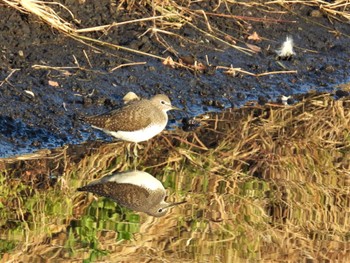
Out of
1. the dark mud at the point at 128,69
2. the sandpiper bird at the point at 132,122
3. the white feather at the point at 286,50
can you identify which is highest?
the white feather at the point at 286,50

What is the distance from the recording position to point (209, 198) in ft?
29.5

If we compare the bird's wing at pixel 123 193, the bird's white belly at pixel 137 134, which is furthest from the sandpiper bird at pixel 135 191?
the bird's white belly at pixel 137 134

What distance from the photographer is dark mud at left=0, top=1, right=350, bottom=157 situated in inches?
406

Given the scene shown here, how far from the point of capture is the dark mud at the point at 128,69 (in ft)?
33.9

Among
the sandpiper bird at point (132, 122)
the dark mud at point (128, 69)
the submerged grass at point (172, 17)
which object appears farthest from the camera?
the submerged grass at point (172, 17)

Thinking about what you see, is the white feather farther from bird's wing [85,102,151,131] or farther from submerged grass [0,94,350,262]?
bird's wing [85,102,151,131]

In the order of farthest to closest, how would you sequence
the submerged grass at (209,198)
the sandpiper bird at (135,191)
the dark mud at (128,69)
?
the dark mud at (128,69) → the sandpiper bird at (135,191) → the submerged grass at (209,198)

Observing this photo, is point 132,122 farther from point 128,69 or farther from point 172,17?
point 172,17

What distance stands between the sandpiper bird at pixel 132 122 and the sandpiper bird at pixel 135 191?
59 cm

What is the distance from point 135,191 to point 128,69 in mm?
2881

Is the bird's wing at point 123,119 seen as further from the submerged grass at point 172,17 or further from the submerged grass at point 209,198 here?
the submerged grass at point 172,17

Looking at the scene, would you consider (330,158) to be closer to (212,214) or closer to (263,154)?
(263,154)

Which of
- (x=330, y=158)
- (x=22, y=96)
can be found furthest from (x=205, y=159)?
(x=22, y=96)

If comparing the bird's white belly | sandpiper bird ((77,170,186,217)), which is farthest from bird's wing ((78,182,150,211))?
the bird's white belly
